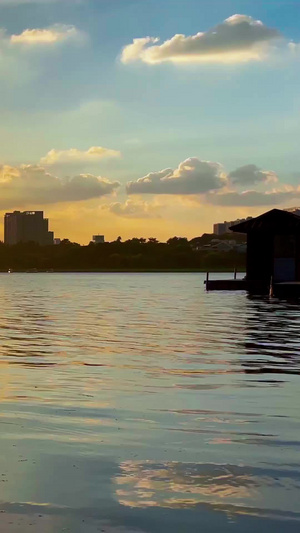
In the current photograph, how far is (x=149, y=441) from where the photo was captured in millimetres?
10914

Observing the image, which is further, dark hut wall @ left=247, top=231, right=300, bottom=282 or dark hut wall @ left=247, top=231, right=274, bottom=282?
dark hut wall @ left=247, top=231, right=274, bottom=282

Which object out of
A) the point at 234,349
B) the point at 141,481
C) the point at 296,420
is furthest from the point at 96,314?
the point at 141,481

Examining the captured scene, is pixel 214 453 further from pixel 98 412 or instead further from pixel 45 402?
pixel 45 402

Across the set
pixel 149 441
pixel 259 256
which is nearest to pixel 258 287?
pixel 259 256

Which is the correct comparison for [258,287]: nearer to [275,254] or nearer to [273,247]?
[275,254]

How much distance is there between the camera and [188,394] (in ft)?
51.9

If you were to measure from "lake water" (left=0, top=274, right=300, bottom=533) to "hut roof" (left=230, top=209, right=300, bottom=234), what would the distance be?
5185 centimetres

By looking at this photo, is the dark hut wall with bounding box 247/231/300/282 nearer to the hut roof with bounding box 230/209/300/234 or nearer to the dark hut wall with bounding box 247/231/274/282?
the dark hut wall with bounding box 247/231/274/282

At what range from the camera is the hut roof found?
249ft

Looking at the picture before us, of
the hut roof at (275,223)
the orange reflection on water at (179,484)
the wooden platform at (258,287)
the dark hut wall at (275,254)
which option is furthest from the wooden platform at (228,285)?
the orange reflection on water at (179,484)

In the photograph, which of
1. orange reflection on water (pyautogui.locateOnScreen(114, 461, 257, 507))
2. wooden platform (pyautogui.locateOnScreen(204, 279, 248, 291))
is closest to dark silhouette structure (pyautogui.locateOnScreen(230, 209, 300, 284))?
wooden platform (pyautogui.locateOnScreen(204, 279, 248, 291))

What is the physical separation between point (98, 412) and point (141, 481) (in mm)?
4821

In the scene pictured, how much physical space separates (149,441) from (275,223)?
67287mm

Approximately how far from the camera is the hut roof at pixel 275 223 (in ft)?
249
